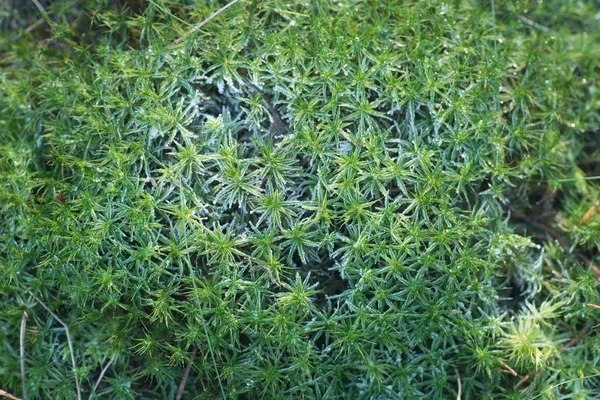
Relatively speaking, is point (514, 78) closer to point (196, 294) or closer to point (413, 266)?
point (413, 266)

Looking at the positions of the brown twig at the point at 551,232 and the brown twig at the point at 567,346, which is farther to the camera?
the brown twig at the point at 551,232

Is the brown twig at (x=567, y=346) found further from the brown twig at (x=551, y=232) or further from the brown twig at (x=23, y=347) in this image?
the brown twig at (x=23, y=347)

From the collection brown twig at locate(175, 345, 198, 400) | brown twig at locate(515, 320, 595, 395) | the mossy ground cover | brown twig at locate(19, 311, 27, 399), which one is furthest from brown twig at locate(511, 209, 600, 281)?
brown twig at locate(19, 311, 27, 399)

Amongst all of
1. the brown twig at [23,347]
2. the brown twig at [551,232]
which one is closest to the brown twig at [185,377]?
the brown twig at [23,347]

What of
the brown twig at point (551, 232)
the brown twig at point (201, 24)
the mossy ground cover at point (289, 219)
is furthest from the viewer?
the brown twig at point (551, 232)

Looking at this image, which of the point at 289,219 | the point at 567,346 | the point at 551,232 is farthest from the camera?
the point at 551,232

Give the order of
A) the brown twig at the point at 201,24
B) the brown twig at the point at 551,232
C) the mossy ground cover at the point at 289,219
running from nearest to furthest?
the mossy ground cover at the point at 289,219
the brown twig at the point at 201,24
the brown twig at the point at 551,232

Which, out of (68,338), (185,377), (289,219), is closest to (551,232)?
(289,219)

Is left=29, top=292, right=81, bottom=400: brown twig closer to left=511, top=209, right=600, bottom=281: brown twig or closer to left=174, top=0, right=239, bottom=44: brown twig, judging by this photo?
left=174, top=0, right=239, bottom=44: brown twig

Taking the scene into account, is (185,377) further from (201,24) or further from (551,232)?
(551,232)

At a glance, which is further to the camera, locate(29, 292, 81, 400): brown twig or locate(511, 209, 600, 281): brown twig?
locate(511, 209, 600, 281): brown twig
